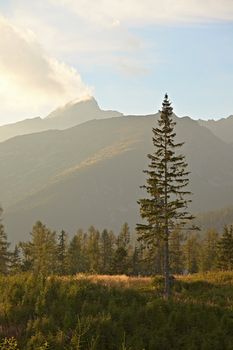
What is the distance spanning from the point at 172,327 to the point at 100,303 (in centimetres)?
333

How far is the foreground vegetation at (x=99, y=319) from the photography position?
1298 cm

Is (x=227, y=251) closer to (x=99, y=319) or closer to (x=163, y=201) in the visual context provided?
(x=163, y=201)

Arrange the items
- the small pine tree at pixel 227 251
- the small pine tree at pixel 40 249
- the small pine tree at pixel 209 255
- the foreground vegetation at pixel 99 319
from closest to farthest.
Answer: the foreground vegetation at pixel 99 319 < the small pine tree at pixel 40 249 < the small pine tree at pixel 227 251 < the small pine tree at pixel 209 255

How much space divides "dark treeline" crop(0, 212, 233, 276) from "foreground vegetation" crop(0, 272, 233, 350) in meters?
22.9

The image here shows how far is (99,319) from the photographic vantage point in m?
14.2

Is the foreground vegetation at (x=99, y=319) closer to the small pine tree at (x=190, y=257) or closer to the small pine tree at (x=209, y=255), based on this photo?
the small pine tree at (x=209, y=255)

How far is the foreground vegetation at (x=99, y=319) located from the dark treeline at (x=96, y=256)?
75.0ft

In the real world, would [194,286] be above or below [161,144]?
below

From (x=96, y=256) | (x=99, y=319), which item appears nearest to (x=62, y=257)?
(x=96, y=256)

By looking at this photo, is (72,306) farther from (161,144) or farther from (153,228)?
(161,144)

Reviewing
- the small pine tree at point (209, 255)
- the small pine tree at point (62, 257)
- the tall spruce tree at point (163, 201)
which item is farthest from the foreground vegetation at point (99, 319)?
the small pine tree at point (209, 255)

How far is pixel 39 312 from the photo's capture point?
1488cm

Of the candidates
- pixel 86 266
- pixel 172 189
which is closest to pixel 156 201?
pixel 172 189

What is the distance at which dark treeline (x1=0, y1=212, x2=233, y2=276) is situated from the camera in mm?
61344
